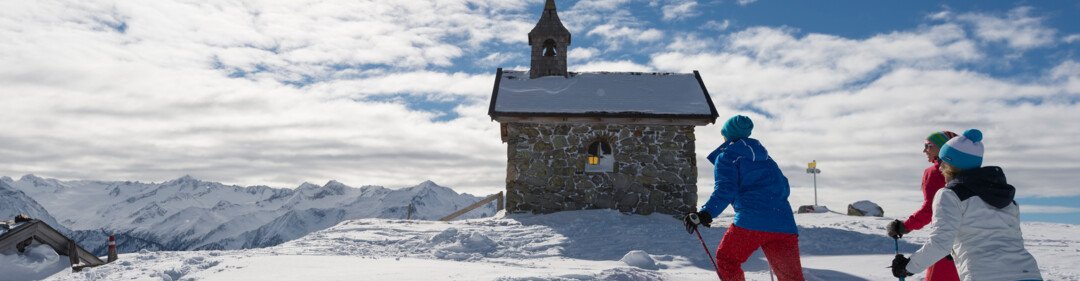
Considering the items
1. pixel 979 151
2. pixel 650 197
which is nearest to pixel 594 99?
pixel 650 197

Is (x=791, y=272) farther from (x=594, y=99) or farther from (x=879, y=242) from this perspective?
(x=594, y=99)

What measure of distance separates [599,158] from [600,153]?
0.24 m

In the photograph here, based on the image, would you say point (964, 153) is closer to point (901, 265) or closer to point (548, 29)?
point (901, 265)

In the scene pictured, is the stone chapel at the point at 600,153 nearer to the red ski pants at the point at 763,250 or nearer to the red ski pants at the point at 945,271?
the red ski pants at the point at 763,250

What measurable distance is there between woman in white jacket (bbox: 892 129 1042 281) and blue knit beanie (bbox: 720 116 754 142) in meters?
1.65

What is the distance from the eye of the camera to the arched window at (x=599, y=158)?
690 inches

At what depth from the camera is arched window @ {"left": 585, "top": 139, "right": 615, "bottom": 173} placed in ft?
57.5

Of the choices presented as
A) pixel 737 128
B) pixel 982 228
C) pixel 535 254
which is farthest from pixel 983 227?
pixel 535 254

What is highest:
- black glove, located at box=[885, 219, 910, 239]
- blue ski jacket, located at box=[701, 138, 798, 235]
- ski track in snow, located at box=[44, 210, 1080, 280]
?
blue ski jacket, located at box=[701, 138, 798, 235]

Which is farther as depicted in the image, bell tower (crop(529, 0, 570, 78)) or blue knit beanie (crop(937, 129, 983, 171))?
bell tower (crop(529, 0, 570, 78))

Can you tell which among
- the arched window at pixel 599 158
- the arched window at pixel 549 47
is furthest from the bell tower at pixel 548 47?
the arched window at pixel 599 158

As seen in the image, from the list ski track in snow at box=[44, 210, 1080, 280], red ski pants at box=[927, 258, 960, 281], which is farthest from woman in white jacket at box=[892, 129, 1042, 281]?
ski track in snow at box=[44, 210, 1080, 280]

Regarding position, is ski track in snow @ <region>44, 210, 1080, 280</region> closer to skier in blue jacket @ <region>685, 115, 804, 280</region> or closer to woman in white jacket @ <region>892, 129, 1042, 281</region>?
skier in blue jacket @ <region>685, 115, 804, 280</region>

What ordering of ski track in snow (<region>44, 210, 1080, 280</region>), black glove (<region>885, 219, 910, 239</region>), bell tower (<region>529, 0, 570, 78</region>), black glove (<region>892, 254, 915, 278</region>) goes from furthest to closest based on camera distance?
bell tower (<region>529, 0, 570, 78</region>), ski track in snow (<region>44, 210, 1080, 280</region>), black glove (<region>885, 219, 910, 239</region>), black glove (<region>892, 254, 915, 278</region>)
